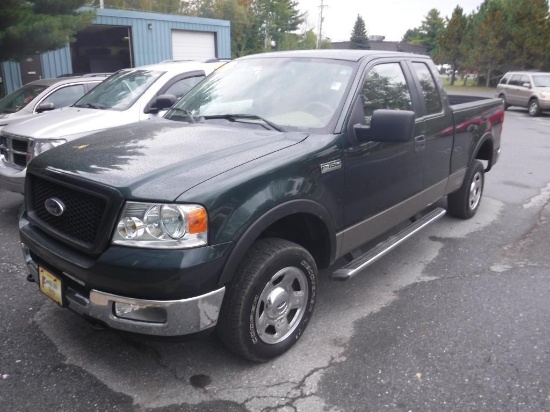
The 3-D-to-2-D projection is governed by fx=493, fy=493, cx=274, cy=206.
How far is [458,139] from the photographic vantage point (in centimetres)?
505

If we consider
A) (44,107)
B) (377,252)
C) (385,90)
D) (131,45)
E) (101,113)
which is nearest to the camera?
(377,252)

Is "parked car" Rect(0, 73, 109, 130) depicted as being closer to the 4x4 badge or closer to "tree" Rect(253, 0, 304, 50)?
the 4x4 badge

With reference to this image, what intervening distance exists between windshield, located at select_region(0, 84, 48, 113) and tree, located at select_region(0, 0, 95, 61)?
2.49 meters

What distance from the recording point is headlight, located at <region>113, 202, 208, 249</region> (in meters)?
2.51

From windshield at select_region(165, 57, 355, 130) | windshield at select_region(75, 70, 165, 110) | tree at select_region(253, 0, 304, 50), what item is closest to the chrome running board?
windshield at select_region(165, 57, 355, 130)

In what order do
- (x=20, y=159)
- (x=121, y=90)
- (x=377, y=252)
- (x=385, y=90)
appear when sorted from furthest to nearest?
(x=121, y=90) → (x=20, y=159) → (x=385, y=90) → (x=377, y=252)

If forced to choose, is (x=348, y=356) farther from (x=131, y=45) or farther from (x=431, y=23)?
(x=431, y=23)

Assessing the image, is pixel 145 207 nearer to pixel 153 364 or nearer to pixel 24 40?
pixel 153 364

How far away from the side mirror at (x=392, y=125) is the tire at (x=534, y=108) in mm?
18116

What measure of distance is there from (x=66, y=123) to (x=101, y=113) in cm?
59

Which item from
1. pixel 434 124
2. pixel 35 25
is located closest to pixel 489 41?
pixel 35 25

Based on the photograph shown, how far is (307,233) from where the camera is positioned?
3.40 meters

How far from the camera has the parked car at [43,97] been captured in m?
7.48

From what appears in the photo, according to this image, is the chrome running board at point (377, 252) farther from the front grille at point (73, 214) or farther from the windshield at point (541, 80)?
the windshield at point (541, 80)
